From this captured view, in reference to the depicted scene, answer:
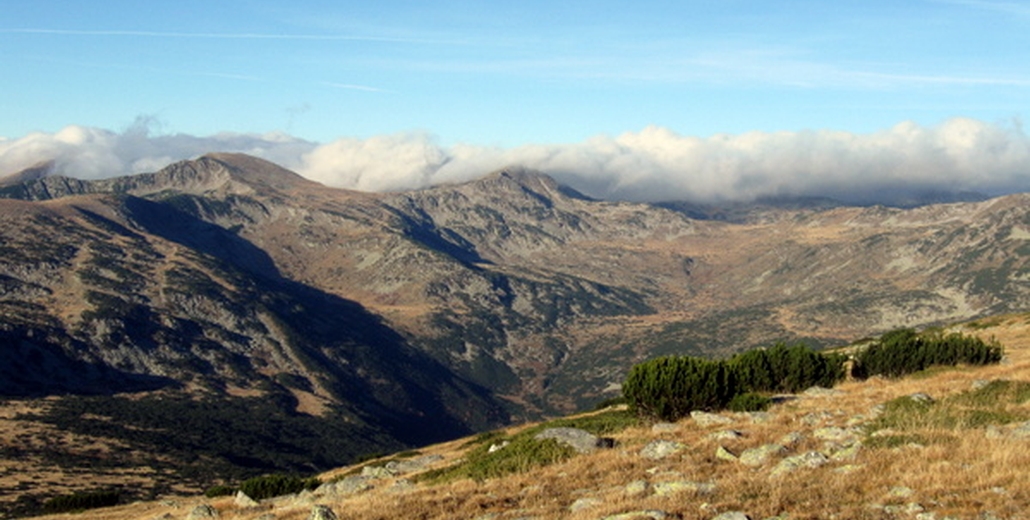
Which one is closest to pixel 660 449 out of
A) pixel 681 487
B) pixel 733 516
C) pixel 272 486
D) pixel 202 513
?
pixel 681 487

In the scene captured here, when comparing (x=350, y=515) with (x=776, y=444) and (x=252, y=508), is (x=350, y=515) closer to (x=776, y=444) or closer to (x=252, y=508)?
(x=252, y=508)

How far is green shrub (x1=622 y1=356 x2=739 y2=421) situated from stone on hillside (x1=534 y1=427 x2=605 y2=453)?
18.5 feet

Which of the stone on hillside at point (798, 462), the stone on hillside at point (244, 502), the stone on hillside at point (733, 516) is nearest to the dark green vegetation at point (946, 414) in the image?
the stone on hillside at point (798, 462)

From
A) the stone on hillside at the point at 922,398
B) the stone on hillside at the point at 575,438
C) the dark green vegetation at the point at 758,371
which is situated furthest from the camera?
the dark green vegetation at the point at 758,371

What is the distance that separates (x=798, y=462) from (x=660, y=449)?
203 inches

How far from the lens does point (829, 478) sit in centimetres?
1853

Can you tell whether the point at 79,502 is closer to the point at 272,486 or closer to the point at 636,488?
the point at 272,486

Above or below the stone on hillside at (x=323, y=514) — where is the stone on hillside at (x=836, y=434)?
above

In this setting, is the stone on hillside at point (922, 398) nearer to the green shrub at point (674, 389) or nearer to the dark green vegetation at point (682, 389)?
the dark green vegetation at point (682, 389)

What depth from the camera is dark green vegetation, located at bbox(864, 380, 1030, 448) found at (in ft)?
73.8

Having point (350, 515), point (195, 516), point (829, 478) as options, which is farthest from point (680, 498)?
point (195, 516)

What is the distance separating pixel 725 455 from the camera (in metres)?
23.1

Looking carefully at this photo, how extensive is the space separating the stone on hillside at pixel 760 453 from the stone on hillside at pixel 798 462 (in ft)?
2.95

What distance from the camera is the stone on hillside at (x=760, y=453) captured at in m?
22.0
